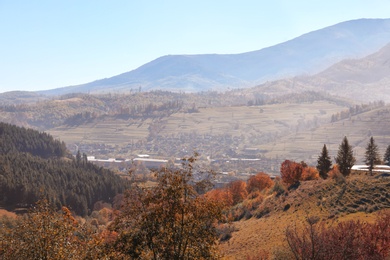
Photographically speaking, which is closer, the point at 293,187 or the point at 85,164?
the point at 293,187

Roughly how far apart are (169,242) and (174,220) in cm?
133

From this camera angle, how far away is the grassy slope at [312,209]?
48.9m

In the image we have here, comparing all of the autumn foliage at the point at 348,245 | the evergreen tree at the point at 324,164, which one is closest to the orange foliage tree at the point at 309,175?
the evergreen tree at the point at 324,164

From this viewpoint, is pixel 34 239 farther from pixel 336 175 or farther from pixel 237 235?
pixel 336 175

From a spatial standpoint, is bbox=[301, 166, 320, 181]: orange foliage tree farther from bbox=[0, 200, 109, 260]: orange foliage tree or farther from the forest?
bbox=[0, 200, 109, 260]: orange foliage tree

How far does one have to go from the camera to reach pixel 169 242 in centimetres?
2166

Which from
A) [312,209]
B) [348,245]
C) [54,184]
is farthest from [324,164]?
[54,184]

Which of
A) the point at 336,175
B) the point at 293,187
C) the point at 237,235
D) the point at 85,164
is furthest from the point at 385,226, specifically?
the point at 85,164

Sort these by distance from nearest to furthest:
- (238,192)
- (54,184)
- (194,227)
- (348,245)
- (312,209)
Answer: (194,227), (348,245), (312,209), (238,192), (54,184)

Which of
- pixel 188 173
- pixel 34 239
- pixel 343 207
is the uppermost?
pixel 188 173

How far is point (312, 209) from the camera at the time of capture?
2266 inches

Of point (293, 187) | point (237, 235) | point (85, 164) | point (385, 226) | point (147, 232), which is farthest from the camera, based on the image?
point (85, 164)

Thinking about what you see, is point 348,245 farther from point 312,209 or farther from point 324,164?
point 324,164

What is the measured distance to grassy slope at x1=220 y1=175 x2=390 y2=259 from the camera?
48938 millimetres
